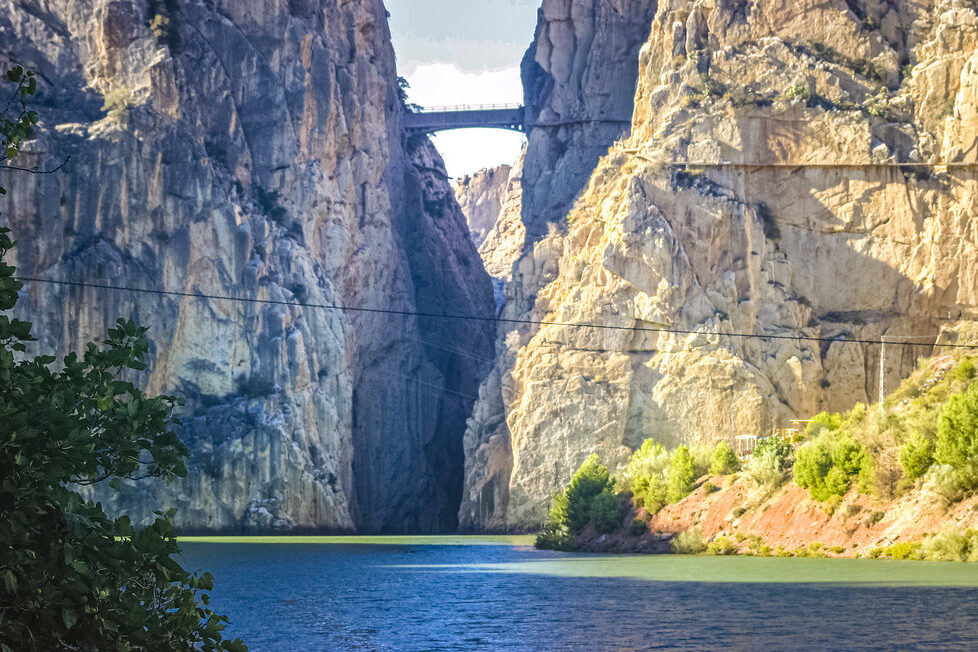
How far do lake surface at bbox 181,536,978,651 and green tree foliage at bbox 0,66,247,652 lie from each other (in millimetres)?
16397

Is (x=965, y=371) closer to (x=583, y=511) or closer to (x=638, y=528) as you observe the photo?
(x=638, y=528)

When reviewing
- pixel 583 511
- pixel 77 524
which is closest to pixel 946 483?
pixel 583 511

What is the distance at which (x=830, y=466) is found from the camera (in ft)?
168

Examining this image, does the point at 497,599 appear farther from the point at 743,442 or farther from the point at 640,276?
the point at 640,276

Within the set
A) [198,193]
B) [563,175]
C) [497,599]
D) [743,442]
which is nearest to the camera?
[497,599]

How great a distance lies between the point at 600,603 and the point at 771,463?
23240 millimetres

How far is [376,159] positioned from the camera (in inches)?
4173

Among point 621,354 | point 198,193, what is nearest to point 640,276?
point 621,354

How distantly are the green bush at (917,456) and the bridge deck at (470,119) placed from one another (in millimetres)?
70904

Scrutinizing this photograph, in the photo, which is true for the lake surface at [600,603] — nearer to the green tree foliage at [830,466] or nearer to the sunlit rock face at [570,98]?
the green tree foliage at [830,466]

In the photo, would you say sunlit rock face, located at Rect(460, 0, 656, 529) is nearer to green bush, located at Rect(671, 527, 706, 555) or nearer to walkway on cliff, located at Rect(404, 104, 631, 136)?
walkway on cliff, located at Rect(404, 104, 631, 136)

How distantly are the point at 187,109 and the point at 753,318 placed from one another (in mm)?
42955

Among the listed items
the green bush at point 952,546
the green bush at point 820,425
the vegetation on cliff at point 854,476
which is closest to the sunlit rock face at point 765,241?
the vegetation on cliff at point 854,476

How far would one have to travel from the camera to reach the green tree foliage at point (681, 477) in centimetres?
6044
